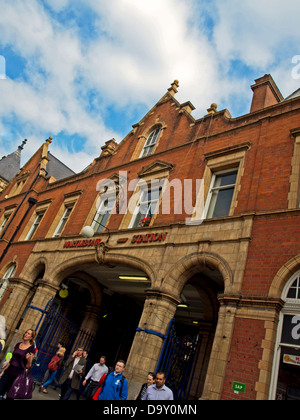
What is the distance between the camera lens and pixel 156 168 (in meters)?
13.2

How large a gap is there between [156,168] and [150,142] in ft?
10.2

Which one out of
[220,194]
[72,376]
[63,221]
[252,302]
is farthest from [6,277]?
[252,302]

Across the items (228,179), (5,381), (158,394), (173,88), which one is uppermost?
(173,88)

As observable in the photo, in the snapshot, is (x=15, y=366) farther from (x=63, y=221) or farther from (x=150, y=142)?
(x=150, y=142)

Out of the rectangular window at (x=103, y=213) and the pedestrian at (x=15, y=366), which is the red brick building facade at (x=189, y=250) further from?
the pedestrian at (x=15, y=366)

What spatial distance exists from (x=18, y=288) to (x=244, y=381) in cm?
1251

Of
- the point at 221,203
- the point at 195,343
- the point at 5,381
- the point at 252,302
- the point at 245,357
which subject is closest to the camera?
the point at 5,381

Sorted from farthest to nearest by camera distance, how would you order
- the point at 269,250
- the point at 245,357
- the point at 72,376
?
the point at 72,376
the point at 269,250
the point at 245,357

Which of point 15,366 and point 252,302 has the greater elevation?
point 252,302

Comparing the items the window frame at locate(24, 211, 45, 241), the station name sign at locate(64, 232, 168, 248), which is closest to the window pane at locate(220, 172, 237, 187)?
the station name sign at locate(64, 232, 168, 248)

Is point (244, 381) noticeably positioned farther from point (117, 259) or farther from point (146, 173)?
point (146, 173)

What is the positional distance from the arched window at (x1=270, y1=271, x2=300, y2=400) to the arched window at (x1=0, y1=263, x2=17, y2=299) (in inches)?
592

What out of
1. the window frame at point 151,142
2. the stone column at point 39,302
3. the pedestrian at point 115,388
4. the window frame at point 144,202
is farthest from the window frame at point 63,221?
the pedestrian at point 115,388

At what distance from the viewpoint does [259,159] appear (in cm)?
963
